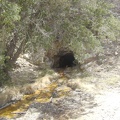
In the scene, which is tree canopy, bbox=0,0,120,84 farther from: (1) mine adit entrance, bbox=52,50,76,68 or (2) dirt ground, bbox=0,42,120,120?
(1) mine adit entrance, bbox=52,50,76,68

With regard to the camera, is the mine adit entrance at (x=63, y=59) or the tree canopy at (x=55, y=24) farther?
the mine adit entrance at (x=63, y=59)

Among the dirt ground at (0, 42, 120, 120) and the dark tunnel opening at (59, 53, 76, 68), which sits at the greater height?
the dark tunnel opening at (59, 53, 76, 68)

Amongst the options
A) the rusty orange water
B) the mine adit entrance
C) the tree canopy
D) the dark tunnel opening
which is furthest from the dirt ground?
the dark tunnel opening

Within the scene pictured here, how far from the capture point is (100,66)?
809 inches

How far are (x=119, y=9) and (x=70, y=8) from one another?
454 inches

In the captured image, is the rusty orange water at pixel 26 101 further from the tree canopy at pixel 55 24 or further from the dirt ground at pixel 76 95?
the tree canopy at pixel 55 24

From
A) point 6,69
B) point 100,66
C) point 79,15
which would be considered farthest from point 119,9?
point 6,69

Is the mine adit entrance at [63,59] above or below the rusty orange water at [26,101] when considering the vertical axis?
above

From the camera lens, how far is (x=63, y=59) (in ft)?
84.9

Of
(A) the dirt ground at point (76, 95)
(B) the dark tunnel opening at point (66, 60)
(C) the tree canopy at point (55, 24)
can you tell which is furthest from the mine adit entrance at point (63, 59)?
(C) the tree canopy at point (55, 24)

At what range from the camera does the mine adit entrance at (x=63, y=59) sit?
75.0ft

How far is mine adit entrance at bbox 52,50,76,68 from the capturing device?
75.0ft

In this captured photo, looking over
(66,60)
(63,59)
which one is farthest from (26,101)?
(66,60)

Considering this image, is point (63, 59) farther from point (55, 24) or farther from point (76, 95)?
point (55, 24)
